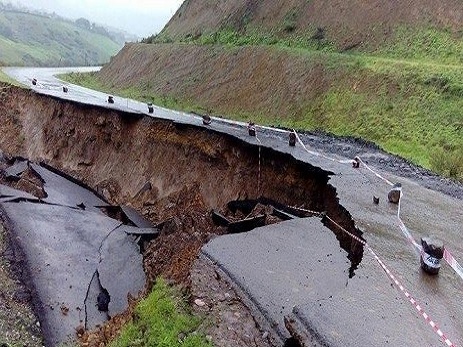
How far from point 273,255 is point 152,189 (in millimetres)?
9884

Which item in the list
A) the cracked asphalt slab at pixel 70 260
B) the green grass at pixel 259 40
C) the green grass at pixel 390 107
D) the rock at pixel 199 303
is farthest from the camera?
the green grass at pixel 259 40

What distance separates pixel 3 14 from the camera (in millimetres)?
158500

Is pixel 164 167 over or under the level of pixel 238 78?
under

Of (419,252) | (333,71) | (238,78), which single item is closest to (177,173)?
(419,252)

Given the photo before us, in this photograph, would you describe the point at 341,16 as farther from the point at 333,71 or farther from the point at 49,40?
the point at 49,40

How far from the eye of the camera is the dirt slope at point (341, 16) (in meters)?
28.5

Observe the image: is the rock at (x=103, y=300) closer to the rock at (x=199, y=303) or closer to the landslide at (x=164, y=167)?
the landslide at (x=164, y=167)

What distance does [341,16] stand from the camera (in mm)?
31469

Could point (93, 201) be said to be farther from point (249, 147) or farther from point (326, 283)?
point (326, 283)

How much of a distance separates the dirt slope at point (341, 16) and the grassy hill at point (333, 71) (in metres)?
0.07

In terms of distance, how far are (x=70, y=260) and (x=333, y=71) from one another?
18.4 meters

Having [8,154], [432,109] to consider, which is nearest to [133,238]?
[8,154]

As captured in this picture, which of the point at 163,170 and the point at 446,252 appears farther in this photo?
the point at 163,170

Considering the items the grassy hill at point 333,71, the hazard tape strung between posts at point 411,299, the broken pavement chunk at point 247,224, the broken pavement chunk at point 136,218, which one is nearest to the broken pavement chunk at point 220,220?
the broken pavement chunk at point 247,224
